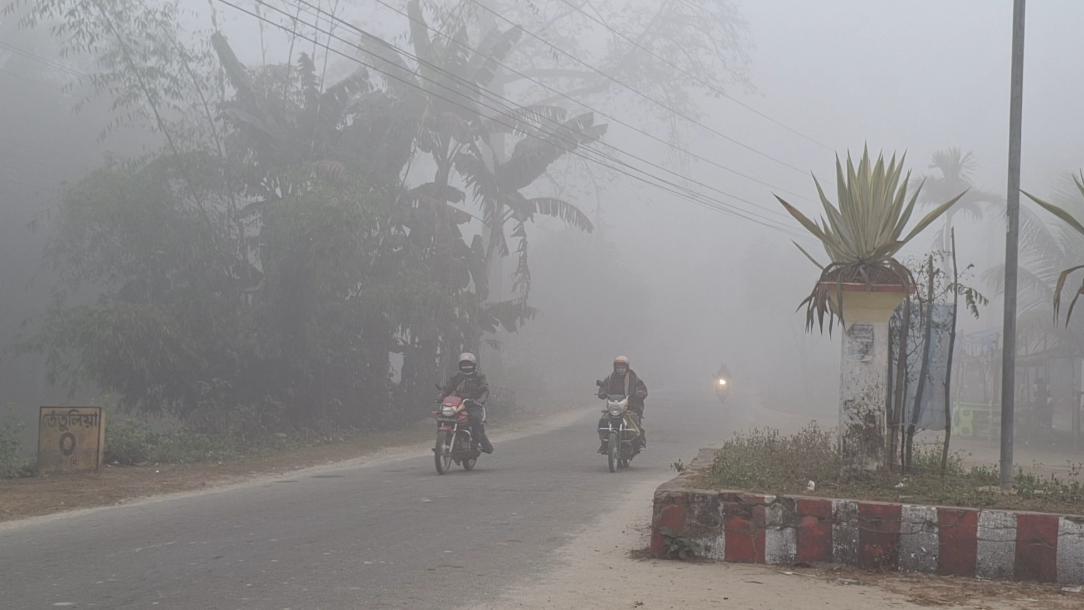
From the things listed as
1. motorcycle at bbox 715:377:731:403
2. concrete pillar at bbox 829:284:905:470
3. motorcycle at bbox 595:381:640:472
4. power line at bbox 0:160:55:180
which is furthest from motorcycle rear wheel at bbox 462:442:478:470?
motorcycle at bbox 715:377:731:403

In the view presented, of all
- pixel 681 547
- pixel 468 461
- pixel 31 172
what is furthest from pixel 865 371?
pixel 31 172

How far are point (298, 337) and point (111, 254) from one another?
13.3 feet

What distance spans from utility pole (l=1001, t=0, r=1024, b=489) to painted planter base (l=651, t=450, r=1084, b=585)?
86.5 inches

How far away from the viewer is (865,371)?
868cm

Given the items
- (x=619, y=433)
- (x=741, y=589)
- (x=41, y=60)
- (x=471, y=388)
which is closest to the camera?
(x=741, y=589)

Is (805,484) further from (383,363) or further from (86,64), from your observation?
(86,64)

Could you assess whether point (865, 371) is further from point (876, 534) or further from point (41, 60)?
point (41, 60)

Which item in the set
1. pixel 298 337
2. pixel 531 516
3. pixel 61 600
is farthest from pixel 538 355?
pixel 61 600

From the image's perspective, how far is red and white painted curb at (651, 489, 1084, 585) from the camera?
6.65 metres

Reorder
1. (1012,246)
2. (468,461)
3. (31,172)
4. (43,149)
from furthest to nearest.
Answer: (43,149) → (31,172) → (468,461) → (1012,246)

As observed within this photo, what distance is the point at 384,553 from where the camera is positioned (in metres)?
7.64

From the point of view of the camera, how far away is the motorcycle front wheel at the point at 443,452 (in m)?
14.0

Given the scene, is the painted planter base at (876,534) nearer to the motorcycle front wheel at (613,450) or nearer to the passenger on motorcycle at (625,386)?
the motorcycle front wheel at (613,450)

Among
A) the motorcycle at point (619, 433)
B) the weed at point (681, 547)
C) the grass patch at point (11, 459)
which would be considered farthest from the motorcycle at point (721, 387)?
the weed at point (681, 547)
